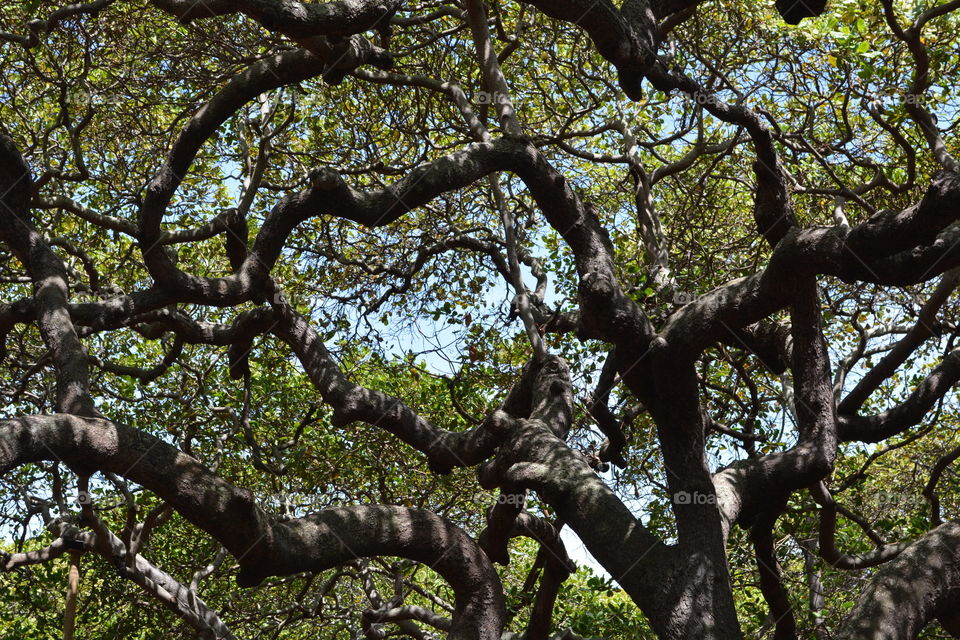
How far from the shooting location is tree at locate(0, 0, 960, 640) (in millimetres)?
5262

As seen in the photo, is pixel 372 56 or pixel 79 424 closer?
pixel 79 424

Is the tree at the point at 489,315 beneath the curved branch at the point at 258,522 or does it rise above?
above

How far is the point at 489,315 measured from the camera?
9828 millimetres

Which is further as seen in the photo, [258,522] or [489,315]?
[489,315]

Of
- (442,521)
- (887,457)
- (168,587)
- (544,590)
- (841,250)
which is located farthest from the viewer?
(887,457)

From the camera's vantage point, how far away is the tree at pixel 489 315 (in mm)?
5262

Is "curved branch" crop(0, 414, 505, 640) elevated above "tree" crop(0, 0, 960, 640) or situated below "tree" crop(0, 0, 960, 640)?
below

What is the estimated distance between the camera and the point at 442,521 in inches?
231

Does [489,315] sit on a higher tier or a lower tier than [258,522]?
higher

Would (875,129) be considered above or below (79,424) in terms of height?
above

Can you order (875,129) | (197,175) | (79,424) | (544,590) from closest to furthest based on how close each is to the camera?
(79,424) → (544,590) → (875,129) → (197,175)

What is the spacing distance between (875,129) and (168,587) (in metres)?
9.12

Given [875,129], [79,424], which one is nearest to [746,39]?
[875,129]

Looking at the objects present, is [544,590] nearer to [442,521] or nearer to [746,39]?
[442,521]
